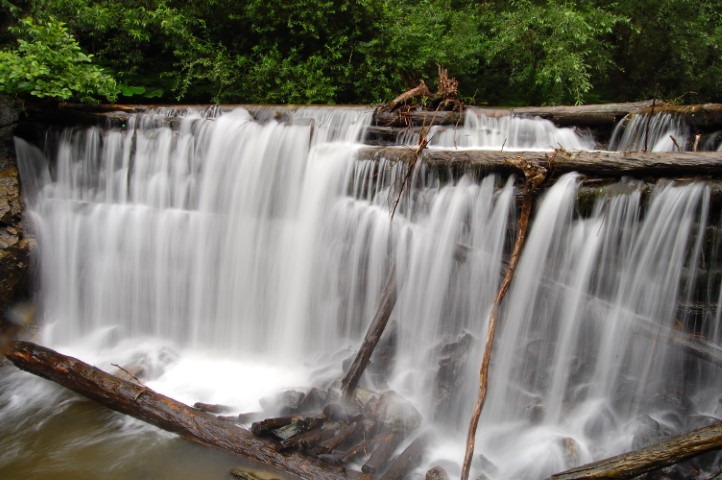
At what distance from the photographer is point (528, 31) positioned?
1027 cm

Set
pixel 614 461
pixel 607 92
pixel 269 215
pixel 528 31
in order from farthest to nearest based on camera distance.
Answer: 1. pixel 607 92
2. pixel 528 31
3. pixel 269 215
4. pixel 614 461

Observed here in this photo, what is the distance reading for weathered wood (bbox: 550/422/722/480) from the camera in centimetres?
312

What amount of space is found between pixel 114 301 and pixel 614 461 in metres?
6.44

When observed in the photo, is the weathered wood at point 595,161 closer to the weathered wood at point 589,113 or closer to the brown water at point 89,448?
the weathered wood at point 589,113

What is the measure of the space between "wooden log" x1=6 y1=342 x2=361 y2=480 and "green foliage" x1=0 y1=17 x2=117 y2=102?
12.7 feet

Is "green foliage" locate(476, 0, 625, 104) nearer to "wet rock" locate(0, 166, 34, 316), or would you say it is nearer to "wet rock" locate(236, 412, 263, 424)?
"wet rock" locate(236, 412, 263, 424)

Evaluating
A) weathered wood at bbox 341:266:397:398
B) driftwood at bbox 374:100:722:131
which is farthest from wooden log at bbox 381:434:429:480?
driftwood at bbox 374:100:722:131

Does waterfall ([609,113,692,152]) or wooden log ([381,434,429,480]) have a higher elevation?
waterfall ([609,113,692,152])

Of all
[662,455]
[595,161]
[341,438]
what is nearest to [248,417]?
[341,438]

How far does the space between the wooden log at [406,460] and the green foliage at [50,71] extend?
6.82 meters

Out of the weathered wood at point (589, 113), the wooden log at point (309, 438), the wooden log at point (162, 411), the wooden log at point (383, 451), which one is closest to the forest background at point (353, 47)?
the weathered wood at point (589, 113)

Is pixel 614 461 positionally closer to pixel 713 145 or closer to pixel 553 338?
pixel 553 338

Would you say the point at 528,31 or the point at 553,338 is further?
the point at 528,31

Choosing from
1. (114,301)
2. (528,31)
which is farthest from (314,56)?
(114,301)
